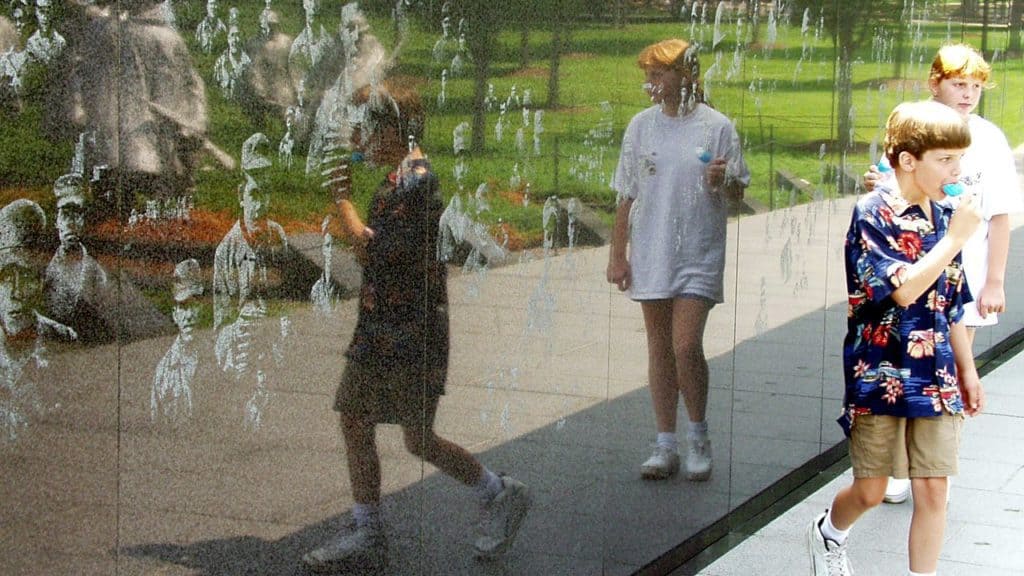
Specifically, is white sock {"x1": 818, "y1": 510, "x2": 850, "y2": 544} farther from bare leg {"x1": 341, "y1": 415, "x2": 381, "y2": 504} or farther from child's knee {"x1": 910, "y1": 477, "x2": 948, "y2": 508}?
bare leg {"x1": 341, "y1": 415, "x2": 381, "y2": 504}

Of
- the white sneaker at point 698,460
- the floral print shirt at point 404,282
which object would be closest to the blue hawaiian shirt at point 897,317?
the white sneaker at point 698,460

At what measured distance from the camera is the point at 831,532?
5.07 m

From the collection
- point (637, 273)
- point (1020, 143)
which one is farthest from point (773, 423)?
point (1020, 143)

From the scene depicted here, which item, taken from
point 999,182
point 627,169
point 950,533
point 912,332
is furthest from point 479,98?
point 950,533

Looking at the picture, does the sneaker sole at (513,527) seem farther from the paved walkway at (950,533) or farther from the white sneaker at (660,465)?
the paved walkway at (950,533)

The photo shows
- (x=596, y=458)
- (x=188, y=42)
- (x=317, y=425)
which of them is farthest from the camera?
(x=596, y=458)

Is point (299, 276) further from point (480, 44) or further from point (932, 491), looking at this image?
point (932, 491)

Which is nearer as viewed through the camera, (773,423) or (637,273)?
(637,273)

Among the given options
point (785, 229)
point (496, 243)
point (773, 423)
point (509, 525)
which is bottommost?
point (773, 423)

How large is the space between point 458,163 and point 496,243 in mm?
304

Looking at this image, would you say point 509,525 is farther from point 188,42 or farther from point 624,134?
point 188,42

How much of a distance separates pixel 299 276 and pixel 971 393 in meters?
2.51

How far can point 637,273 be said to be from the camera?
5.03 m

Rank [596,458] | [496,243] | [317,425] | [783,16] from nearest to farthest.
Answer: [317,425] → [496,243] → [596,458] → [783,16]
